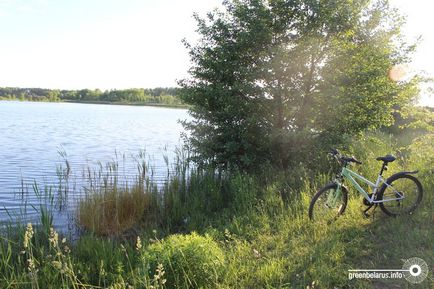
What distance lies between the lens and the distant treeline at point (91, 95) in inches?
5167

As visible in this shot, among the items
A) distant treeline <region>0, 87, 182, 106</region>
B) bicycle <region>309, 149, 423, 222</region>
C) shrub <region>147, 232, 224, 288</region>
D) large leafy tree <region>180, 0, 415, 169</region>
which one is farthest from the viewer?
distant treeline <region>0, 87, 182, 106</region>

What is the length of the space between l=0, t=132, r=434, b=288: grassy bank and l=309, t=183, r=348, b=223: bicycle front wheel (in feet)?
0.60

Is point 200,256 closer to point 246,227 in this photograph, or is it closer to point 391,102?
point 246,227

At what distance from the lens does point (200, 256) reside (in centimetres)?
459

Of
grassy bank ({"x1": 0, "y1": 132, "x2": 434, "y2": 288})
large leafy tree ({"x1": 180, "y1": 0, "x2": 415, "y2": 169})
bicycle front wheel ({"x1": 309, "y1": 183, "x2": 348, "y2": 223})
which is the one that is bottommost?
grassy bank ({"x1": 0, "y1": 132, "x2": 434, "y2": 288})

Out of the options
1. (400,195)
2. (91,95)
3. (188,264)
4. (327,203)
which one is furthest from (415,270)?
(91,95)

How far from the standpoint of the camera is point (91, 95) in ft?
455

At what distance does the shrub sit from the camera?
4.46 m

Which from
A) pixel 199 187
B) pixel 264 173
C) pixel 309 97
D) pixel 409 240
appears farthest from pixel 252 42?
pixel 409 240

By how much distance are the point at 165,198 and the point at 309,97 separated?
486 centimetres

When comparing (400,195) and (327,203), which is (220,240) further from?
(400,195)

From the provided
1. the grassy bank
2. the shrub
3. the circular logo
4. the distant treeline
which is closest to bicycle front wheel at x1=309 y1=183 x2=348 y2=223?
the grassy bank

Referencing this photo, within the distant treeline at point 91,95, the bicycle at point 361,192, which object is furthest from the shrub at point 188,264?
the distant treeline at point 91,95

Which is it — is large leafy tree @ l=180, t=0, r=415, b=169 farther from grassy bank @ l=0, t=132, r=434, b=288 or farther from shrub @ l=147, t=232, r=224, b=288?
shrub @ l=147, t=232, r=224, b=288
